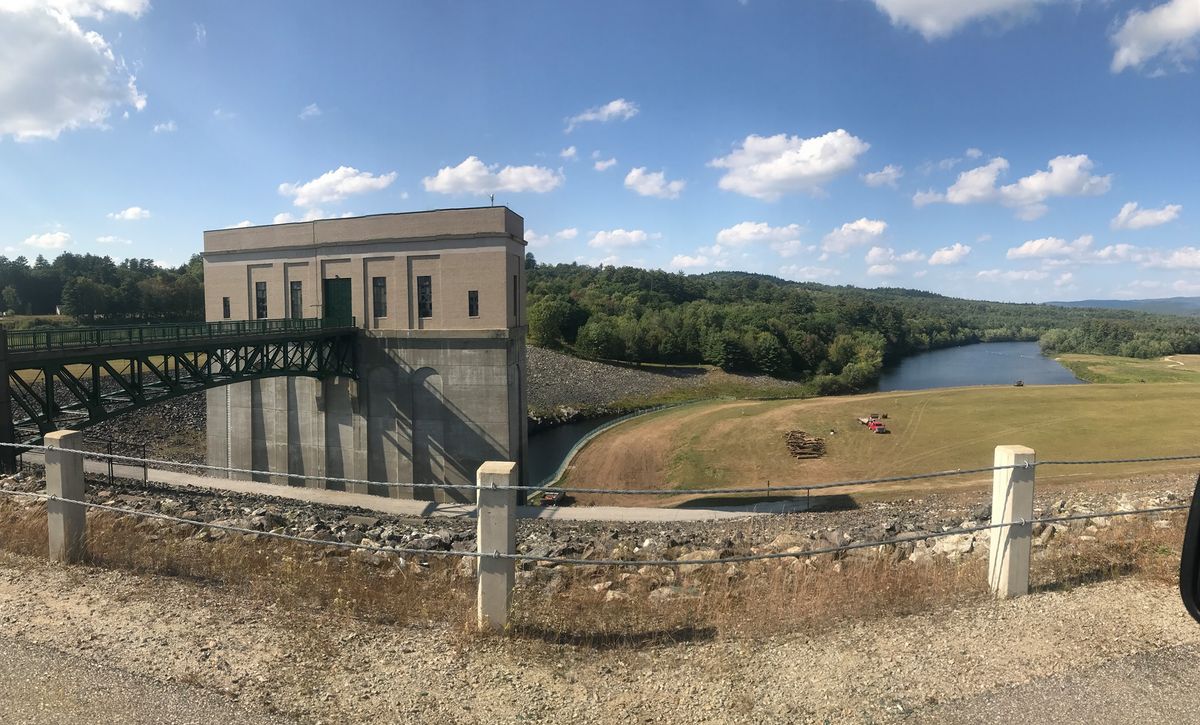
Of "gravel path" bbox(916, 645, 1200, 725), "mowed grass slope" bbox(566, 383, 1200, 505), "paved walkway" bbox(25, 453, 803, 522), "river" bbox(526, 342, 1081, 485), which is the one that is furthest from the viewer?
"river" bbox(526, 342, 1081, 485)

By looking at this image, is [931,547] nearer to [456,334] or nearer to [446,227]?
[456,334]

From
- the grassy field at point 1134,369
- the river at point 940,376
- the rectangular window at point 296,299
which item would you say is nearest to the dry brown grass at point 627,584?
the rectangular window at point 296,299

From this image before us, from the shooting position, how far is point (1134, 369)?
89.6 m

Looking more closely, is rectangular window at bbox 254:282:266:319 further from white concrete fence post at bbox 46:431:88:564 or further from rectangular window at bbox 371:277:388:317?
white concrete fence post at bbox 46:431:88:564


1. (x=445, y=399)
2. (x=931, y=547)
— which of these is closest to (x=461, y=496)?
(x=445, y=399)

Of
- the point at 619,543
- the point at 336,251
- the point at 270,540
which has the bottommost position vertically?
the point at 619,543

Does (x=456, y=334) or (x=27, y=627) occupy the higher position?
(x=456, y=334)

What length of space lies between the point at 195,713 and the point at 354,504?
67.3ft

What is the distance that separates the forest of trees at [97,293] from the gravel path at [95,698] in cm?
7324

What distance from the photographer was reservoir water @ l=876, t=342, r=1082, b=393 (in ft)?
294

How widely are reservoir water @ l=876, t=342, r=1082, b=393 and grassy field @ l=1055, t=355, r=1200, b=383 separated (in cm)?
227

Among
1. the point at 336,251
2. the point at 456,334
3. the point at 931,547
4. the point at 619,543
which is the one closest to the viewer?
the point at 931,547

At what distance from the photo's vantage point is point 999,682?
432 centimetres

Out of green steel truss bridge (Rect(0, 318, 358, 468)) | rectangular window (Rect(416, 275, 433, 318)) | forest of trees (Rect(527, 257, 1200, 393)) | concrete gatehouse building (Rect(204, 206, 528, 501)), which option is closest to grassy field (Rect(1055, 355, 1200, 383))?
forest of trees (Rect(527, 257, 1200, 393))
